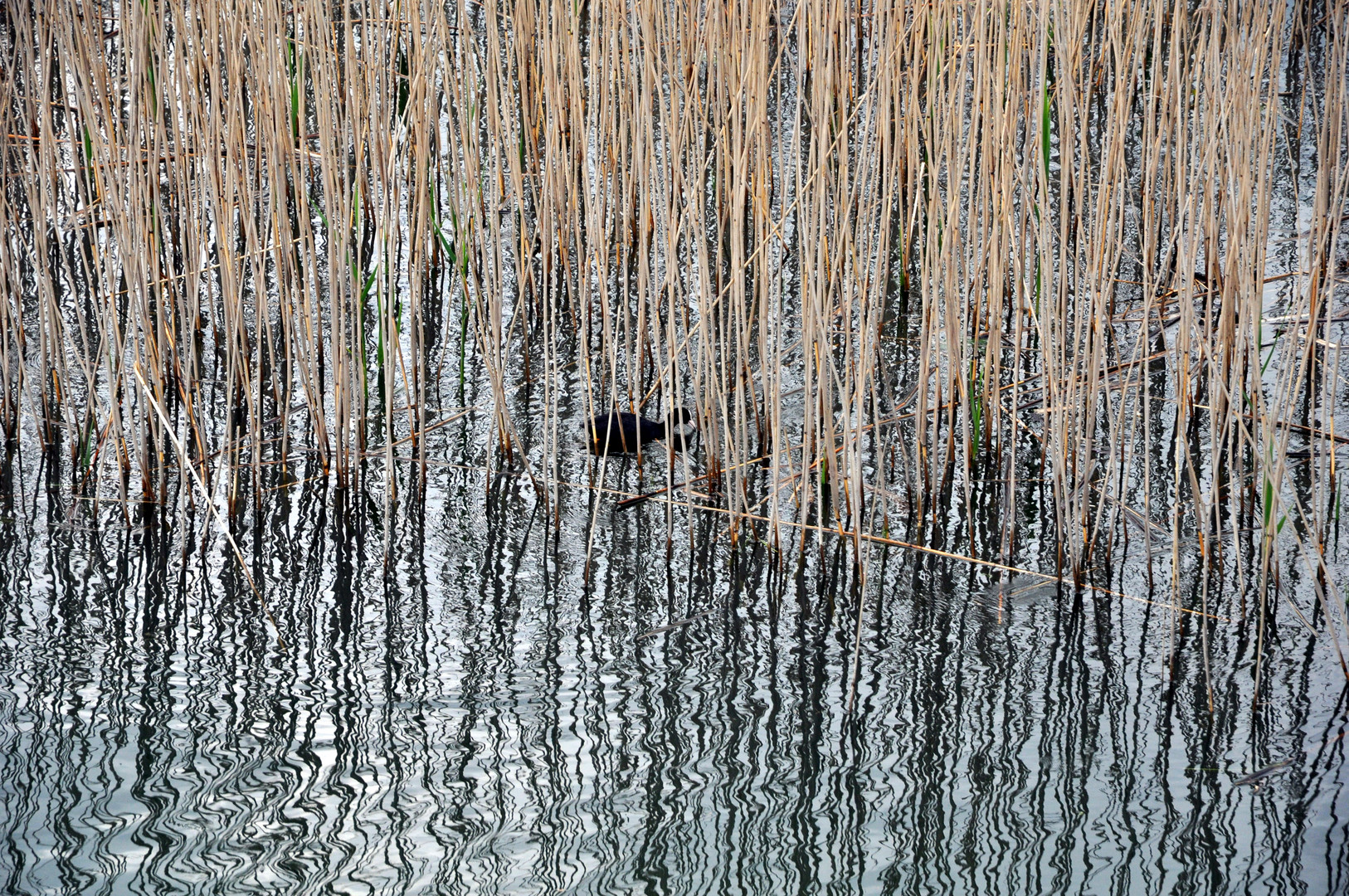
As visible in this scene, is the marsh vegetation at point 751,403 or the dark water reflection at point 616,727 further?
the marsh vegetation at point 751,403

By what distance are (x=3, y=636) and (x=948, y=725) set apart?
0.99m

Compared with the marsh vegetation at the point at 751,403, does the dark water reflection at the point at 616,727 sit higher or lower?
lower

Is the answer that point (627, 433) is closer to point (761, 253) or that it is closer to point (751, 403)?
point (751, 403)

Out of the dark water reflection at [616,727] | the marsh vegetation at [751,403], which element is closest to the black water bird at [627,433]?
the marsh vegetation at [751,403]

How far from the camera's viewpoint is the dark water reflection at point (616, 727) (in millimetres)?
1072

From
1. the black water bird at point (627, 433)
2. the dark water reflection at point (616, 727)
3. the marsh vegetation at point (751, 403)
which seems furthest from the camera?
the black water bird at point (627, 433)

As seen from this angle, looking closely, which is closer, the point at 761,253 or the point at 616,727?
the point at 616,727

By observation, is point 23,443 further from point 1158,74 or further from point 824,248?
point 1158,74

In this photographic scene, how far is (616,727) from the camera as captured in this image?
1.25 m

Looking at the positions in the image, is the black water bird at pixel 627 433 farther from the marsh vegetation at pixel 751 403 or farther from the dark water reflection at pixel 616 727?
the dark water reflection at pixel 616 727

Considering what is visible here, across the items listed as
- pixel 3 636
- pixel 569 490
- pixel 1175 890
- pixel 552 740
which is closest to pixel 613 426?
pixel 569 490

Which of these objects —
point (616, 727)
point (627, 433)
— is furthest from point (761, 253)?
point (616, 727)

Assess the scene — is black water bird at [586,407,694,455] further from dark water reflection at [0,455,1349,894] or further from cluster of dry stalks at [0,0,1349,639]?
dark water reflection at [0,455,1349,894]

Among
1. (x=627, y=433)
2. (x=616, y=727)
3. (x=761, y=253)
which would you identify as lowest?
(x=616, y=727)
